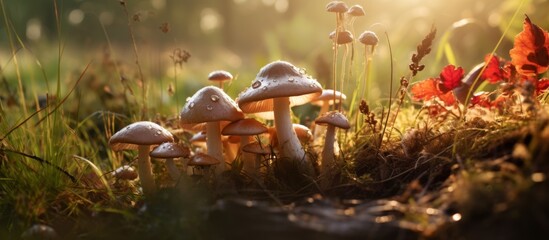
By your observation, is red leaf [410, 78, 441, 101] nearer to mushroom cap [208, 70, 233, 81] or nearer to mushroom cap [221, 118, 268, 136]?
mushroom cap [221, 118, 268, 136]

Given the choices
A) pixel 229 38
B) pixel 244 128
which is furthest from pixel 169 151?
pixel 229 38

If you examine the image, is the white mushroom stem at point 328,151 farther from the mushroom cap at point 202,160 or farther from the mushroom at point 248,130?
the mushroom cap at point 202,160

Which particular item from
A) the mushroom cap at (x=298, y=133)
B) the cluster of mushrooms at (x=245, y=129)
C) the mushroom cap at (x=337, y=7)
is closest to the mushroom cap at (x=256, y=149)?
the cluster of mushrooms at (x=245, y=129)

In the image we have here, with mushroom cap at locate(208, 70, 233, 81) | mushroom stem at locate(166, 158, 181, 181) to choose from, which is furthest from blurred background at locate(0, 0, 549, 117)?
mushroom stem at locate(166, 158, 181, 181)

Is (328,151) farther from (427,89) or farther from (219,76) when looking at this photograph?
(219,76)

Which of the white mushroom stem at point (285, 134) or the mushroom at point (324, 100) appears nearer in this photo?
the white mushroom stem at point (285, 134)

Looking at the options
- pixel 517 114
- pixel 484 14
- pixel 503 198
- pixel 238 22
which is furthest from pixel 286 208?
pixel 238 22

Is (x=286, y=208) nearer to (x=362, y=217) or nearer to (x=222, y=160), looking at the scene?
(x=362, y=217)

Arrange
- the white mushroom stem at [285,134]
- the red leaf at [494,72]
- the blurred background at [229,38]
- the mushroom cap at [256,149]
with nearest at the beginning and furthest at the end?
the mushroom cap at [256,149] < the white mushroom stem at [285,134] < the red leaf at [494,72] < the blurred background at [229,38]
